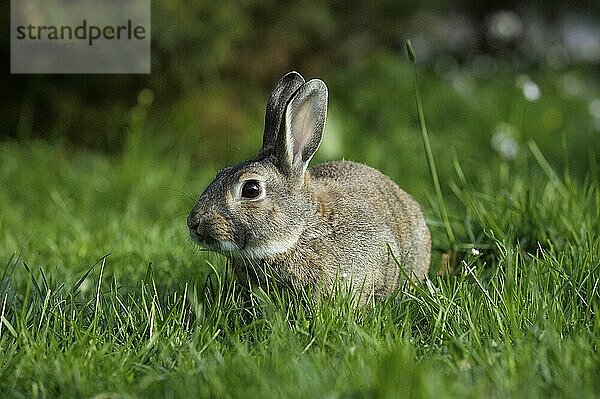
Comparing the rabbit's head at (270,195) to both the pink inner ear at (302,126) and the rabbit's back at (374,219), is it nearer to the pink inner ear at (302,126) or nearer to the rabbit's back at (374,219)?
the pink inner ear at (302,126)

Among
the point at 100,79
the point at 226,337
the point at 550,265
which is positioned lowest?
the point at 226,337

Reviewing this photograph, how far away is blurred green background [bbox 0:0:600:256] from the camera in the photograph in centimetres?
616

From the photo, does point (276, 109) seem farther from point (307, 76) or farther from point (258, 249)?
point (307, 76)

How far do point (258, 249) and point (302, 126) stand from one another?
1.65ft

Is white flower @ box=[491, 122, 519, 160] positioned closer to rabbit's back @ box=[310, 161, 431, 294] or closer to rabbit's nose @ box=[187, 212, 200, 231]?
rabbit's back @ box=[310, 161, 431, 294]

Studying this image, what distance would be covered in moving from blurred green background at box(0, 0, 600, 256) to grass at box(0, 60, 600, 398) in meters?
1.14

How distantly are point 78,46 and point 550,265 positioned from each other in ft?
12.4

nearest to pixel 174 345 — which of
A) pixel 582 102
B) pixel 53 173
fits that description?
pixel 53 173

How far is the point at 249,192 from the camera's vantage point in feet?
10.3

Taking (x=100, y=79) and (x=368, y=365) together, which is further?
(x=100, y=79)

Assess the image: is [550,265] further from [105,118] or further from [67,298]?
[105,118]

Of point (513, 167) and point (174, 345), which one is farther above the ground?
point (513, 167)

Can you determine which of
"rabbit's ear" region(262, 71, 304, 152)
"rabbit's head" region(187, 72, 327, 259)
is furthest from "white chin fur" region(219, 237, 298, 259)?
"rabbit's ear" region(262, 71, 304, 152)

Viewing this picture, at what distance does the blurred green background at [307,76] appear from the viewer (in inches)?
243
